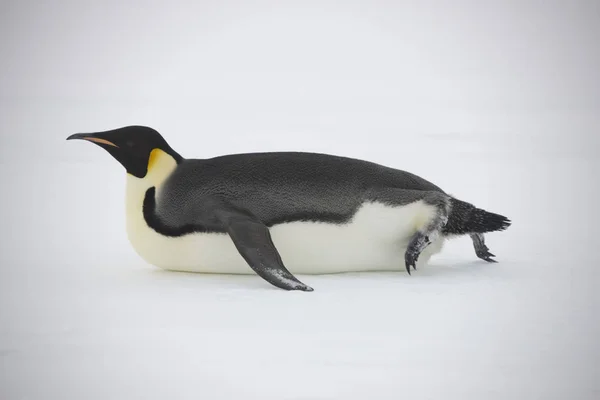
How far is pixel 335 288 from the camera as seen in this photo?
4.04m

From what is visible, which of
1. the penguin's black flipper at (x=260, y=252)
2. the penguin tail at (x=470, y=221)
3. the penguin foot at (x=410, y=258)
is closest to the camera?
the penguin's black flipper at (x=260, y=252)

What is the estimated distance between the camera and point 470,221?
4398mm

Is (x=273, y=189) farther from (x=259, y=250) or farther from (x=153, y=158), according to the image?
(x=153, y=158)

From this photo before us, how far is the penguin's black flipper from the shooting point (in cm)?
386

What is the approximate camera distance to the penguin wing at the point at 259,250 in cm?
386

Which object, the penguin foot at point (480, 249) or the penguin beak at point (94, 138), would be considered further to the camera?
the penguin foot at point (480, 249)

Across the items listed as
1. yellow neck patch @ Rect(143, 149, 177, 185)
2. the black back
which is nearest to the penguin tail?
A: the black back

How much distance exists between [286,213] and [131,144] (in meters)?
0.96

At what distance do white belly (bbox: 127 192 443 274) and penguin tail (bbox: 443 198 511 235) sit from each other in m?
0.15

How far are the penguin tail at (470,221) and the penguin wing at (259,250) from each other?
965mm

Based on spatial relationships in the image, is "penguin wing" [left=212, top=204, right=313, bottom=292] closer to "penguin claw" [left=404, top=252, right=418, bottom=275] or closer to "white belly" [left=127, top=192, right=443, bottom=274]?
"white belly" [left=127, top=192, right=443, bottom=274]

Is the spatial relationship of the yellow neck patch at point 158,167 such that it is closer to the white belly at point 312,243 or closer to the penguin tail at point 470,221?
the white belly at point 312,243

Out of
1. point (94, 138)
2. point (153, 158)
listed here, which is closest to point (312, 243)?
point (153, 158)

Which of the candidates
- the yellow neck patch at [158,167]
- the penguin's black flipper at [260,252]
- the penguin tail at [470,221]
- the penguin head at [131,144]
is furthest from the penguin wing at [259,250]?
the penguin tail at [470,221]
